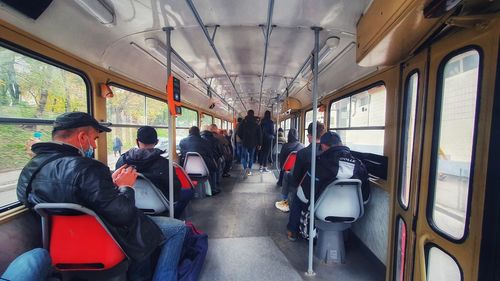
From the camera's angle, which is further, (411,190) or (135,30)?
(135,30)

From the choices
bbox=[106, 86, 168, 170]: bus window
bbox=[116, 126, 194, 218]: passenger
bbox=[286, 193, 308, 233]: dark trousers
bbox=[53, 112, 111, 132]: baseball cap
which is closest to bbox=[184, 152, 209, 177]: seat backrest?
bbox=[106, 86, 168, 170]: bus window

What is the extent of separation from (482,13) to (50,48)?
289 centimetres

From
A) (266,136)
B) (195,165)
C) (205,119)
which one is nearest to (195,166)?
(195,165)

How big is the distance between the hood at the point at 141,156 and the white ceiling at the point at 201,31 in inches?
44.4

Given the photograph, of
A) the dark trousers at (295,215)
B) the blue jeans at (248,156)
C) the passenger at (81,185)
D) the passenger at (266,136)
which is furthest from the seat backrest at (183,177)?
the passenger at (266,136)

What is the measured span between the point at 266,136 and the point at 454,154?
511 cm

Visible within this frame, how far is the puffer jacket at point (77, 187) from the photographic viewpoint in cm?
110

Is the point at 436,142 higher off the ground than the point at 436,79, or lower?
lower

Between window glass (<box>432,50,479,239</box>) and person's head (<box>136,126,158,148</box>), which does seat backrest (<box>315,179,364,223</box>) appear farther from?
person's head (<box>136,126,158,148</box>)

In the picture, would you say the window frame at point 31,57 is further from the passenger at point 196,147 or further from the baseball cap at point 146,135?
the passenger at point 196,147

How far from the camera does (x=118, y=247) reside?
50.2 inches

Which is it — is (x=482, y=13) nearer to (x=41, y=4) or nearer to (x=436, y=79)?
(x=436, y=79)

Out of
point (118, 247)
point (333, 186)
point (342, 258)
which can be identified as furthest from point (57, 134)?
point (342, 258)

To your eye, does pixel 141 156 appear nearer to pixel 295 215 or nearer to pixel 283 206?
pixel 295 215
